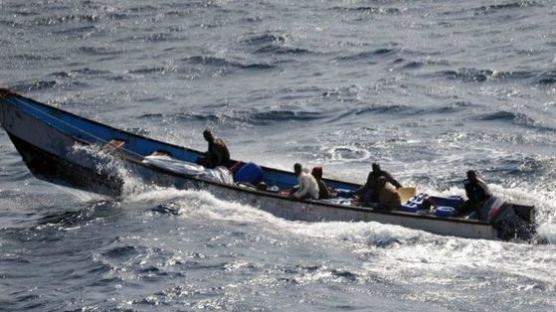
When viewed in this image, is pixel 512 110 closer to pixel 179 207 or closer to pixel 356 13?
pixel 179 207

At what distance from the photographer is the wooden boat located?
985 inches

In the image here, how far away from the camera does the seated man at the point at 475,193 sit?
25.2 m

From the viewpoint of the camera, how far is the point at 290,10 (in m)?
55.6

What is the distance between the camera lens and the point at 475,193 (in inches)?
995

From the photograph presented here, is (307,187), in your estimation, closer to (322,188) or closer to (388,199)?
(322,188)

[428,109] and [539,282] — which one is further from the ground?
[428,109]

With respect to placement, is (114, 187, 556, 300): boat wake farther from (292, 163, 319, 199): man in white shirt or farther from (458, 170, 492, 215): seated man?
(458, 170, 492, 215): seated man

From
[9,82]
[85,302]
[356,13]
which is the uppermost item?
[356,13]

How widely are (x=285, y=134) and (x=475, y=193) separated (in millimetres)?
11148

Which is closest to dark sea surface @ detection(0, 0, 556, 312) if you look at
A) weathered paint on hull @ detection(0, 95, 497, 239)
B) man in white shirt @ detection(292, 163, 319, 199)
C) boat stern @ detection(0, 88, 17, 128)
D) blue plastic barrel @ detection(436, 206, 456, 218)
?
weathered paint on hull @ detection(0, 95, 497, 239)

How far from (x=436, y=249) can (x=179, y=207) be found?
6.37 meters

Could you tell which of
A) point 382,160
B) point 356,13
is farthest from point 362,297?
point 356,13

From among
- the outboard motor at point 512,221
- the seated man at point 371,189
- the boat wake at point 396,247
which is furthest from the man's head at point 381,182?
the outboard motor at point 512,221

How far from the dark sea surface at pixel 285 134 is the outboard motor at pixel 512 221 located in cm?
35
